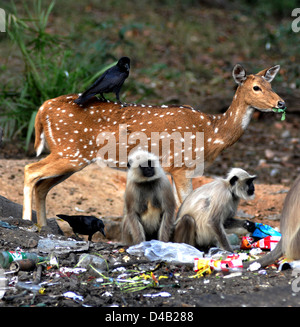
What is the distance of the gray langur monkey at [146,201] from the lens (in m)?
5.71

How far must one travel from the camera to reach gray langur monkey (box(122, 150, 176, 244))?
225 inches

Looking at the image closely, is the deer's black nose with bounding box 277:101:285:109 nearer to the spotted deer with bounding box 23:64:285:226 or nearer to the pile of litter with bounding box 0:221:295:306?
the spotted deer with bounding box 23:64:285:226

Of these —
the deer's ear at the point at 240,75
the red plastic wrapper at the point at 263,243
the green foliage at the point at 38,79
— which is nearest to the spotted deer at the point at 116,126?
the deer's ear at the point at 240,75

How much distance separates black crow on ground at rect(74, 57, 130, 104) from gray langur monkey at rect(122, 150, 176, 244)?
3.61 feet

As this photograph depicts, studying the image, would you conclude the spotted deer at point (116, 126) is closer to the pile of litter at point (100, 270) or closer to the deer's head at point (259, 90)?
the deer's head at point (259, 90)

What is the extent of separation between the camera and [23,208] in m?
6.44

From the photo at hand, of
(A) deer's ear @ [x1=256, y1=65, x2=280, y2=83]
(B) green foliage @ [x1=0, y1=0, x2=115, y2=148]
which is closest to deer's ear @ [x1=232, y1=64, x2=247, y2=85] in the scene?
(A) deer's ear @ [x1=256, y1=65, x2=280, y2=83]

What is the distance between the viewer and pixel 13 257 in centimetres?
484

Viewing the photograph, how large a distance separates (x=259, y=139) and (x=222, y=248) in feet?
21.5

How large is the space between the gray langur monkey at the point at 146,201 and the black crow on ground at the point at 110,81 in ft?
3.61

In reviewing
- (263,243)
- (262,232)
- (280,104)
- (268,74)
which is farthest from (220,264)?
(268,74)

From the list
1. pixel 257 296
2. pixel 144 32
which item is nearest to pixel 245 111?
pixel 257 296

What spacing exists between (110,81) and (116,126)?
0.54 m

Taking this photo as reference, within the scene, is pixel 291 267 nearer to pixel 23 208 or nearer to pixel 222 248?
pixel 222 248
